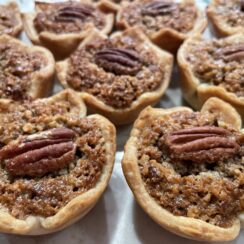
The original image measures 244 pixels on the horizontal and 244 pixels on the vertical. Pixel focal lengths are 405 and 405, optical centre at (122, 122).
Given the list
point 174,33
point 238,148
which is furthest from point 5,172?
point 174,33

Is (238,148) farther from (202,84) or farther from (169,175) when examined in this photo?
(202,84)

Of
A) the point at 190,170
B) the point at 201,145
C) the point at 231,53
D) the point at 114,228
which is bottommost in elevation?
the point at 114,228

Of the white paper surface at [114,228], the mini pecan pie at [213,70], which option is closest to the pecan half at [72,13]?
the mini pecan pie at [213,70]

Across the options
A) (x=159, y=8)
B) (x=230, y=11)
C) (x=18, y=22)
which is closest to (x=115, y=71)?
(x=159, y=8)

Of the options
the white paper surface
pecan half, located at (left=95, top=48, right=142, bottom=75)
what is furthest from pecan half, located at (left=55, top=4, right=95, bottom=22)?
the white paper surface

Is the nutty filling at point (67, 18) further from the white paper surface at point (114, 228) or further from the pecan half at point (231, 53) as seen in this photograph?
the white paper surface at point (114, 228)

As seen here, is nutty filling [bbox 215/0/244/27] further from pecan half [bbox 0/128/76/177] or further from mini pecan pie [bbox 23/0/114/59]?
pecan half [bbox 0/128/76/177]

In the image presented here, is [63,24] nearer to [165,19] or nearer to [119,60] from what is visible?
[119,60]

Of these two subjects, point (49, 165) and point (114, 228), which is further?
point (114, 228)
